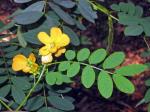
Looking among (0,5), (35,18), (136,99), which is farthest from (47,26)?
(0,5)

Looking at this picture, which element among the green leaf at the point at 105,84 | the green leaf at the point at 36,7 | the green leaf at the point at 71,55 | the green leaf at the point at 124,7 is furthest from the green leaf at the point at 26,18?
the green leaf at the point at 124,7

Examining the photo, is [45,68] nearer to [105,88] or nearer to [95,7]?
[105,88]

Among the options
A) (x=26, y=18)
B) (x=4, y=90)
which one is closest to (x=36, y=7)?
(x=26, y=18)

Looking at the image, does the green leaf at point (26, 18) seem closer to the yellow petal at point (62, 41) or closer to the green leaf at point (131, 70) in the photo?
the yellow petal at point (62, 41)

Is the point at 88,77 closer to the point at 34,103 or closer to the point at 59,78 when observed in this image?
the point at 59,78

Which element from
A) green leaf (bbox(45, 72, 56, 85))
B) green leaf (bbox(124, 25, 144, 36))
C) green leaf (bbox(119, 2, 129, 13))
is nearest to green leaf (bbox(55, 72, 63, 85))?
green leaf (bbox(45, 72, 56, 85))

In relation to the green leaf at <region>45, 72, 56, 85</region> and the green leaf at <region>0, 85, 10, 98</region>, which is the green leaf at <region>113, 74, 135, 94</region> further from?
the green leaf at <region>0, 85, 10, 98</region>
